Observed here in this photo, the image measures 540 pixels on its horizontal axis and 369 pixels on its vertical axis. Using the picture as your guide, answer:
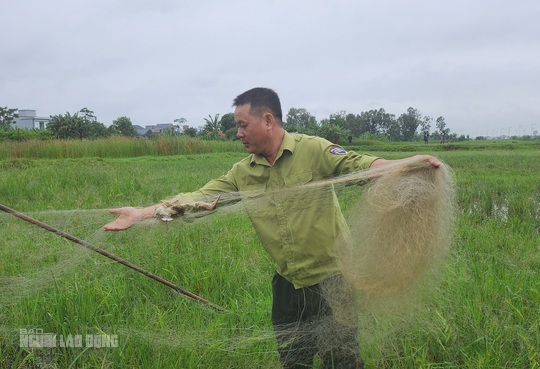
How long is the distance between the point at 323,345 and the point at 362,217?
713 millimetres

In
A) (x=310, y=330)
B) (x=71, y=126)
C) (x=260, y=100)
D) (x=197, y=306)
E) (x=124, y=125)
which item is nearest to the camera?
(x=260, y=100)

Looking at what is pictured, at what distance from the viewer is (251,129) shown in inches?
83.7

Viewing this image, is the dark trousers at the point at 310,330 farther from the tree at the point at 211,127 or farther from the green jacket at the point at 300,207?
the tree at the point at 211,127

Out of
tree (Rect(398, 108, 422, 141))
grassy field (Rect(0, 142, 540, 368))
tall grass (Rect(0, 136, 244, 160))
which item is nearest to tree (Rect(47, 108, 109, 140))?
tall grass (Rect(0, 136, 244, 160))

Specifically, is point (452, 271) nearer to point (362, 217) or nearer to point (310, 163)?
point (362, 217)

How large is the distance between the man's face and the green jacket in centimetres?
11

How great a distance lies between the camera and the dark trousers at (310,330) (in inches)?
86.1

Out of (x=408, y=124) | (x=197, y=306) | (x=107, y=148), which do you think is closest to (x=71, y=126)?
(x=107, y=148)

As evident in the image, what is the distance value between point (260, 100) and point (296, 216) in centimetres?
60

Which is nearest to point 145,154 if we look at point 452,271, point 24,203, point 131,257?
point 24,203

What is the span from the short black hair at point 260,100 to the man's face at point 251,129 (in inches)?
1.0
